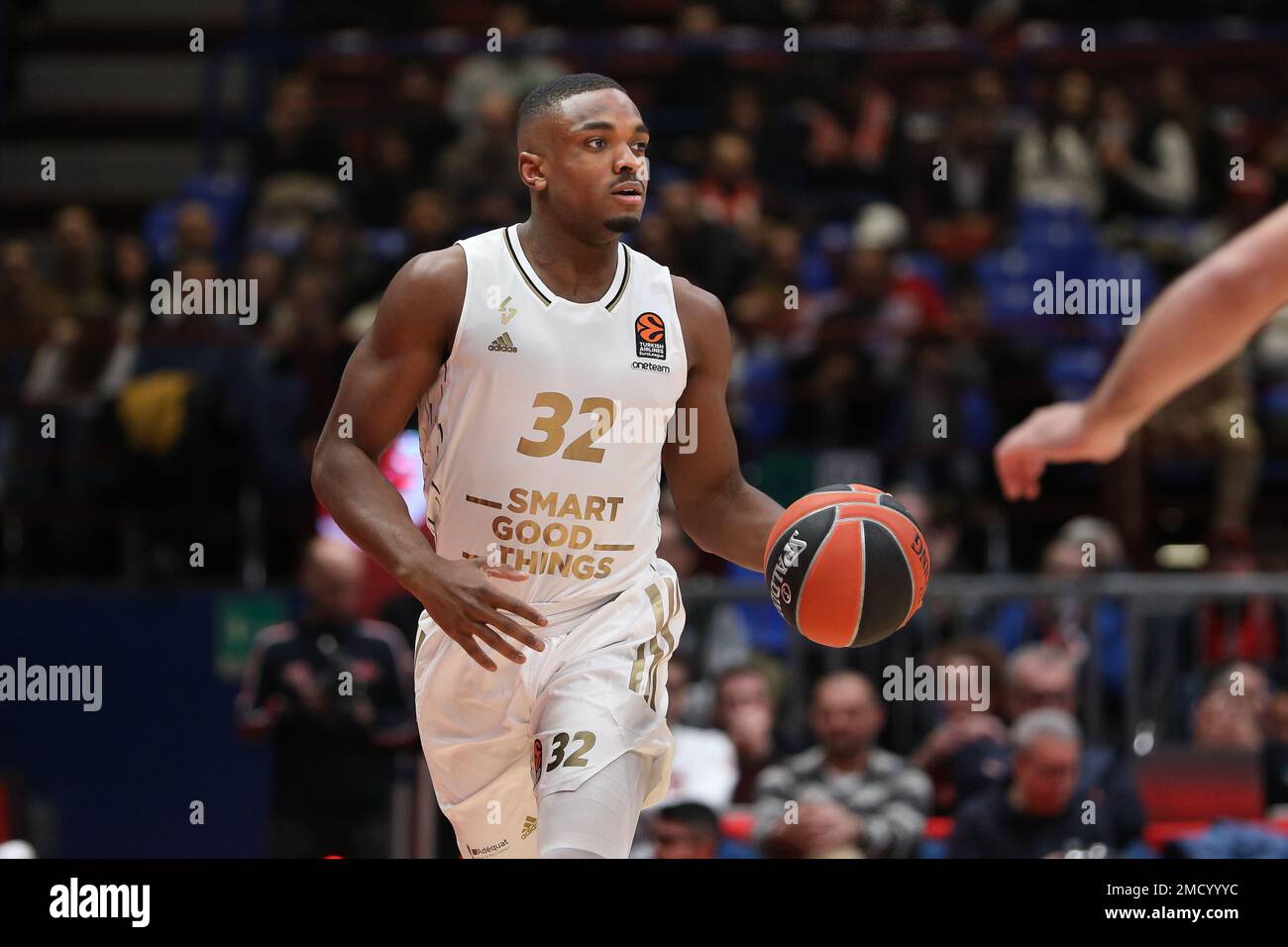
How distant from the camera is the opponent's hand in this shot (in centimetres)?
413

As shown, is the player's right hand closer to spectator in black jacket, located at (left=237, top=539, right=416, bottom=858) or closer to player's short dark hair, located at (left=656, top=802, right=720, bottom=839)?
player's short dark hair, located at (left=656, top=802, right=720, bottom=839)

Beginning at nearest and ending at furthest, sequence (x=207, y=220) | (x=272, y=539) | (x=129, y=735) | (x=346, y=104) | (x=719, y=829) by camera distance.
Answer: (x=719, y=829)
(x=129, y=735)
(x=272, y=539)
(x=207, y=220)
(x=346, y=104)

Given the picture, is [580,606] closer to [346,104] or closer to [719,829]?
[719,829]

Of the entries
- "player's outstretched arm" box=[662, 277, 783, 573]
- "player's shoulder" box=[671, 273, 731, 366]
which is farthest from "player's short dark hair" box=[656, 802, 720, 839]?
"player's shoulder" box=[671, 273, 731, 366]

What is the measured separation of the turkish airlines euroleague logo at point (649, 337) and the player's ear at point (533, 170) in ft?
1.49

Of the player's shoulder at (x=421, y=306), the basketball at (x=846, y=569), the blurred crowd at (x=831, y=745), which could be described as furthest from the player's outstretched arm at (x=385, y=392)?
the blurred crowd at (x=831, y=745)

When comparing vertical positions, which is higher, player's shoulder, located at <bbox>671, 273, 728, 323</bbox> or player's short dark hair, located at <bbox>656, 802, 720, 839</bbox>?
player's shoulder, located at <bbox>671, 273, 728, 323</bbox>

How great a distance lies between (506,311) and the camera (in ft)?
16.5

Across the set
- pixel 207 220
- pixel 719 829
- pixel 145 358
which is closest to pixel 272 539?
pixel 145 358

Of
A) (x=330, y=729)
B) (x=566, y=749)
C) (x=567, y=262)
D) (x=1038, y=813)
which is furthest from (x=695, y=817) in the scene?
(x=567, y=262)

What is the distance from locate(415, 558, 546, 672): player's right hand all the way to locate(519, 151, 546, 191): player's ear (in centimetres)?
115

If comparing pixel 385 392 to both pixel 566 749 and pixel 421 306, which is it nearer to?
pixel 421 306

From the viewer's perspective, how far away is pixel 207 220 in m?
12.5
